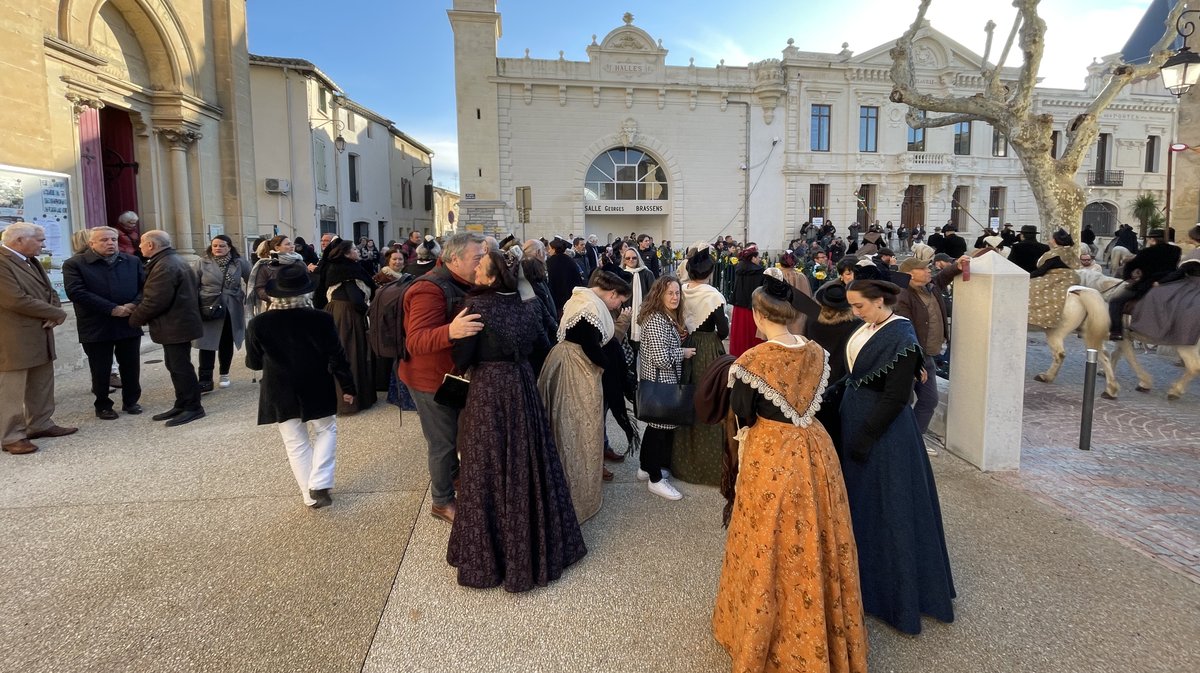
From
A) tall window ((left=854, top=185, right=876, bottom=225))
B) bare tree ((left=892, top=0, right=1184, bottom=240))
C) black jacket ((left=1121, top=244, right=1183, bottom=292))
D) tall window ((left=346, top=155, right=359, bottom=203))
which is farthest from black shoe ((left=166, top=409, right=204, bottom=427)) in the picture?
tall window ((left=854, top=185, right=876, bottom=225))

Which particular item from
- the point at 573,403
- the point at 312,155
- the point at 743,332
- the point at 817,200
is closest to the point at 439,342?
the point at 573,403

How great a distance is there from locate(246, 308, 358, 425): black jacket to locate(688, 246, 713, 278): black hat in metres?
Answer: 2.73

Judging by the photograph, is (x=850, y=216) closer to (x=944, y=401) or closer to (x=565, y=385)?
(x=944, y=401)

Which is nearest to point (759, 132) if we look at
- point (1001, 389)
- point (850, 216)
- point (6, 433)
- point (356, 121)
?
point (850, 216)

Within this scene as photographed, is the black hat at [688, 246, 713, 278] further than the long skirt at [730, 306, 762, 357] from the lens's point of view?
No

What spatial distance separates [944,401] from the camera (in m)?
6.02

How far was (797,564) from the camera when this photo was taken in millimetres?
2396

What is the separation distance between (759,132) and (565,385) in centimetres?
2890

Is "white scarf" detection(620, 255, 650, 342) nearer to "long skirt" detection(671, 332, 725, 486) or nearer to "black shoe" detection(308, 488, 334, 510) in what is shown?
"long skirt" detection(671, 332, 725, 486)

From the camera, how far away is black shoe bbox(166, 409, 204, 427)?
6117 millimetres

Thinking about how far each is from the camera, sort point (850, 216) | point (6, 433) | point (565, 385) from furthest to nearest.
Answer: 1. point (850, 216)
2. point (6, 433)
3. point (565, 385)

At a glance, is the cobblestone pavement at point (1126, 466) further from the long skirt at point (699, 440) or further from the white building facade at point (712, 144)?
the white building facade at point (712, 144)

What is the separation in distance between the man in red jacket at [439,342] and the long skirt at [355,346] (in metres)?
2.88

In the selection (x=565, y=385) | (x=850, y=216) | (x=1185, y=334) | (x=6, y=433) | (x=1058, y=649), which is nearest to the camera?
(x=1058, y=649)
